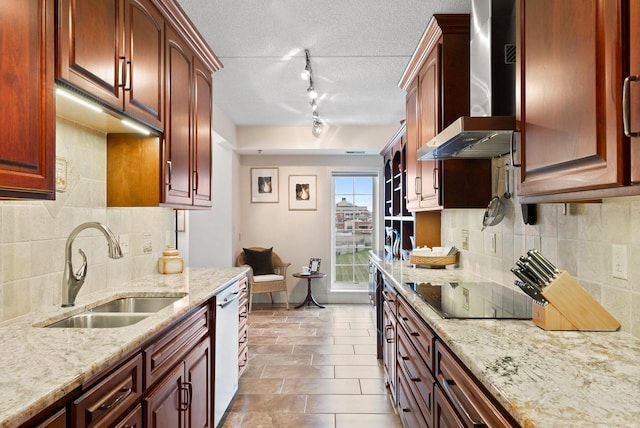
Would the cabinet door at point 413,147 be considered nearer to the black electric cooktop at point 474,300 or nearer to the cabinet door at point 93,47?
the black electric cooktop at point 474,300

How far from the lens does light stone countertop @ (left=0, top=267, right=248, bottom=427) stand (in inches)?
36.4

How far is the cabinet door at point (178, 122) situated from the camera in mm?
2322

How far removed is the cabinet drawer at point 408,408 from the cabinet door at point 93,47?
1917 mm

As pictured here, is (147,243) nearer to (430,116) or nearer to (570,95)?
(430,116)

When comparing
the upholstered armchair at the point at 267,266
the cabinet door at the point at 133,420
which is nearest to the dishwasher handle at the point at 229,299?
the cabinet door at the point at 133,420

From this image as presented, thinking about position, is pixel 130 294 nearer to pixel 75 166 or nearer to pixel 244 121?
pixel 75 166

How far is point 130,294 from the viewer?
7.24 ft

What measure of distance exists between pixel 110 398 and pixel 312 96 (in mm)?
3363

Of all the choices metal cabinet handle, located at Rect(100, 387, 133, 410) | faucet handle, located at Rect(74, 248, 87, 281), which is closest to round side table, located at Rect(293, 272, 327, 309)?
faucet handle, located at Rect(74, 248, 87, 281)

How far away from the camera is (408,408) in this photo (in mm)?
2258

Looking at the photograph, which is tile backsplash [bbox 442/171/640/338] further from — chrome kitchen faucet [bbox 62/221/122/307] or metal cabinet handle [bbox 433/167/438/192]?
chrome kitchen faucet [bbox 62/221/122/307]

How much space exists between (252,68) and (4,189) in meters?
2.79

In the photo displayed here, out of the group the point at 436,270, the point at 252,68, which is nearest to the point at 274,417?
the point at 436,270

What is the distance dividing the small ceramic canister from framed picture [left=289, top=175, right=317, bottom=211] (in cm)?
356
